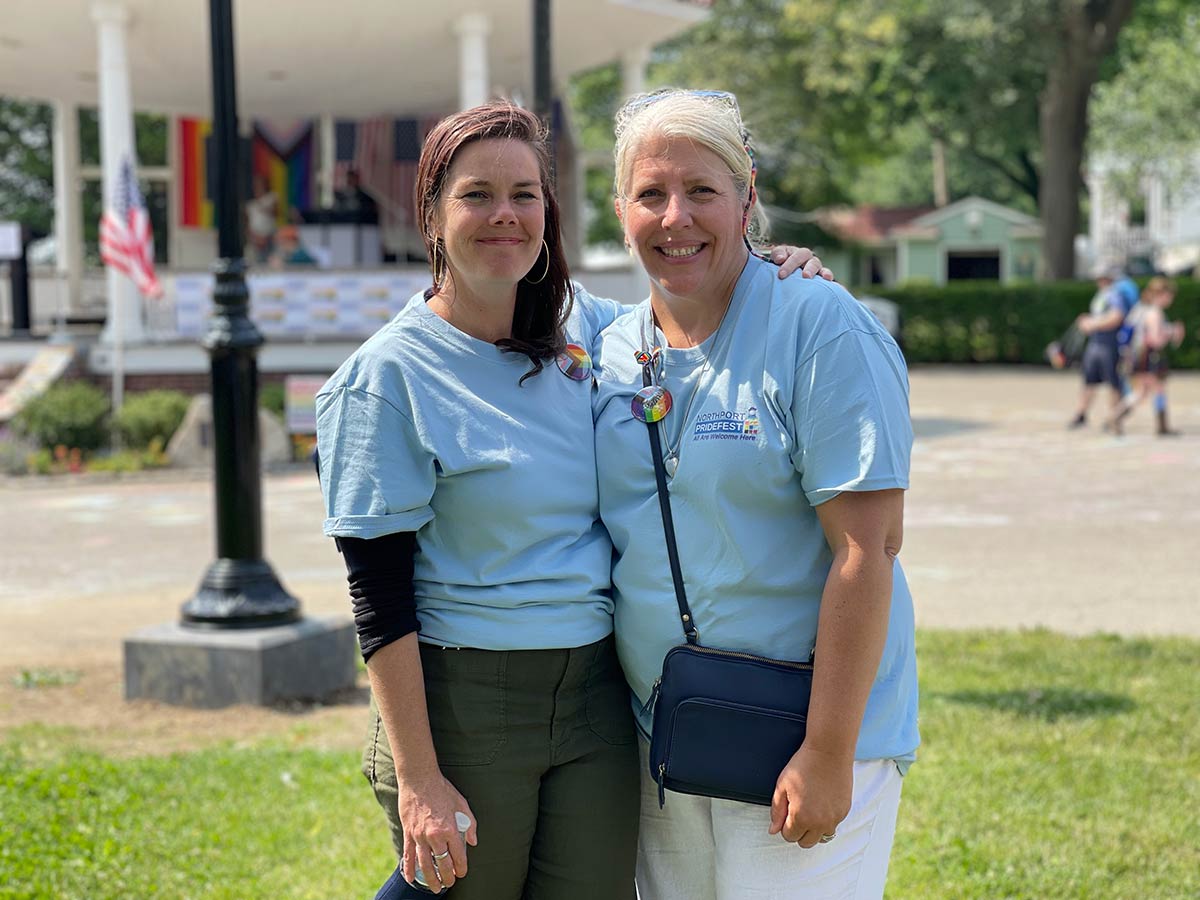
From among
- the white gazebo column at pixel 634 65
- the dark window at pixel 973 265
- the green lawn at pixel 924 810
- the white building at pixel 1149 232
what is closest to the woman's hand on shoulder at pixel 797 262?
the green lawn at pixel 924 810

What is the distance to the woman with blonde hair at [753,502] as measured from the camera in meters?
2.13

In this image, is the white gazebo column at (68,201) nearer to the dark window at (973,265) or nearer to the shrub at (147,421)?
the shrub at (147,421)

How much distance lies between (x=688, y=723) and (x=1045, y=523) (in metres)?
8.55

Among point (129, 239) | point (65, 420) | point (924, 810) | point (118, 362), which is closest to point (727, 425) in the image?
point (924, 810)

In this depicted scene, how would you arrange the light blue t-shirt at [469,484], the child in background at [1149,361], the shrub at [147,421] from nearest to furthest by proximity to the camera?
1. the light blue t-shirt at [469,484]
2. the shrub at [147,421]
3. the child in background at [1149,361]

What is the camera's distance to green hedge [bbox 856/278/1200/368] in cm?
2991

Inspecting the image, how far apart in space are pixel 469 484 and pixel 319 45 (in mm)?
17698

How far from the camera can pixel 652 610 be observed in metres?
2.29

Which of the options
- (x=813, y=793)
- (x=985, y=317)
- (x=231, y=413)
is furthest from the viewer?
(x=985, y=317)

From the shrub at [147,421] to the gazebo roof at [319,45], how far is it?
13.8 ft

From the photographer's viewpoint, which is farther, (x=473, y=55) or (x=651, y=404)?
(x=473, y=55)

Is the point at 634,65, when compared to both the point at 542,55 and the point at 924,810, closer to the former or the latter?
the point at 542,55

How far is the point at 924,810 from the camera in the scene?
441 centimetres

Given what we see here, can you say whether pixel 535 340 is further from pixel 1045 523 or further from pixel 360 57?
pixel 360 57
